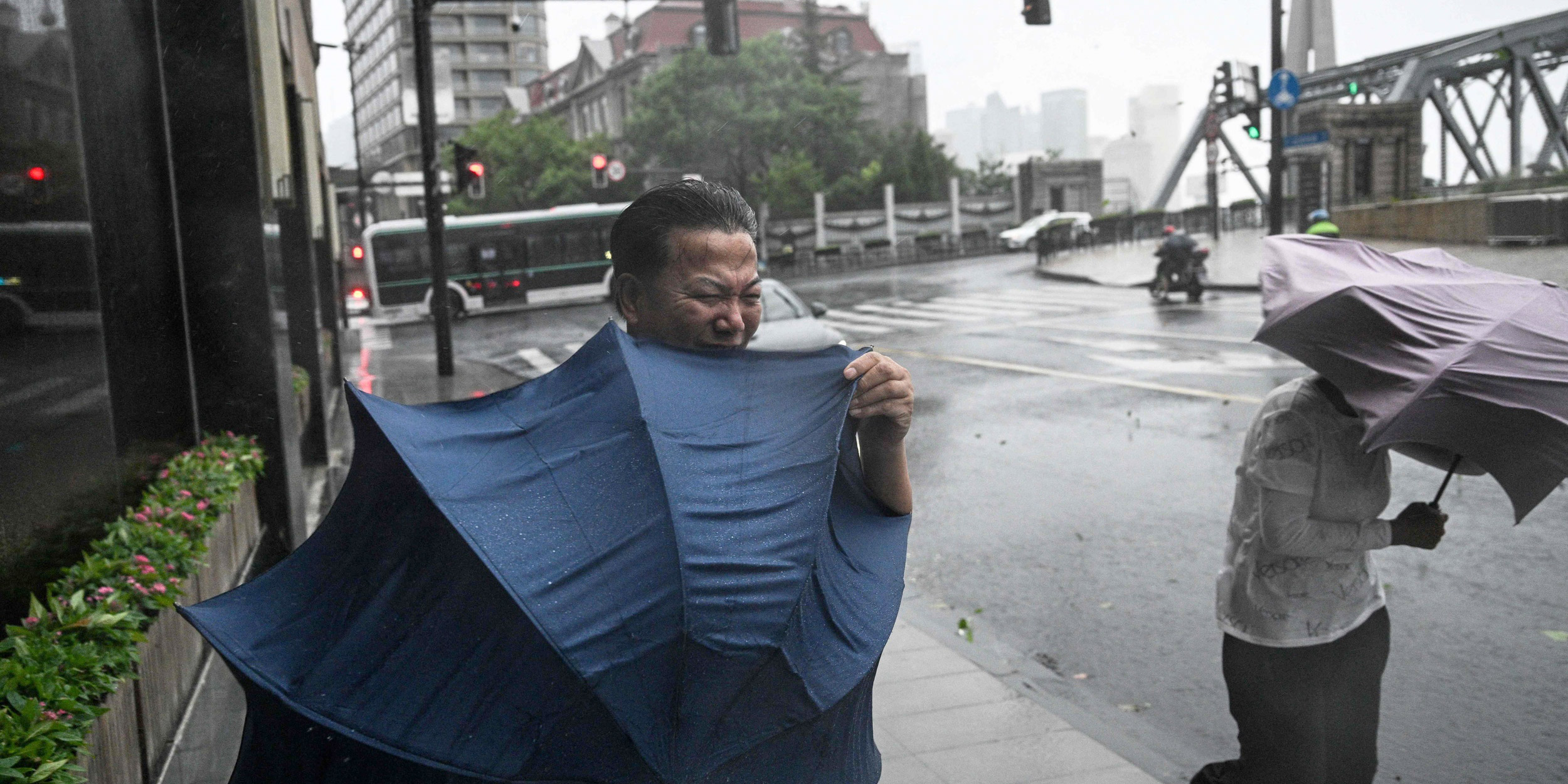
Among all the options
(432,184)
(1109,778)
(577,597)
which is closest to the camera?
(577,597)

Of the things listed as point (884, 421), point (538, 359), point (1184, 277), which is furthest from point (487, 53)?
point (884, 421)

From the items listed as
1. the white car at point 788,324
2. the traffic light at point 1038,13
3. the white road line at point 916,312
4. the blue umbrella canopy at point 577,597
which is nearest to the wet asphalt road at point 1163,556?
the white car at point 788,324

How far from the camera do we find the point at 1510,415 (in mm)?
3088

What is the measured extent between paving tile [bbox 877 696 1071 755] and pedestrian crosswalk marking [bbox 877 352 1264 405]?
7.57 metres

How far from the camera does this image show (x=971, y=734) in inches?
197

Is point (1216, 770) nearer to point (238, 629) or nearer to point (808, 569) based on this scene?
point (808, 569)

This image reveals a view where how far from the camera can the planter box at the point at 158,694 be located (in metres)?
2.96

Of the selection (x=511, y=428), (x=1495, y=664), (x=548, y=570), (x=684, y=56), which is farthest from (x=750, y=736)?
(x=684, y=56)

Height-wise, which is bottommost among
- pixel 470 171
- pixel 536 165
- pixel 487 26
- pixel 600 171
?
pixel 470 171

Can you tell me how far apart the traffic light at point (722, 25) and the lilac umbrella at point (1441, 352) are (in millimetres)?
13376

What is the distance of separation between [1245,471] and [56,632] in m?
3.32

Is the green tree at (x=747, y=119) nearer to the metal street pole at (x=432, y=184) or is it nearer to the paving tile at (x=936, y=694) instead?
the metal street pole at (x=432, y=184)

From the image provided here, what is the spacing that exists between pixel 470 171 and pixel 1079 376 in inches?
495

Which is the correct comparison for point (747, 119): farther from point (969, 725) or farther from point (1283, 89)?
point (969, 725)
